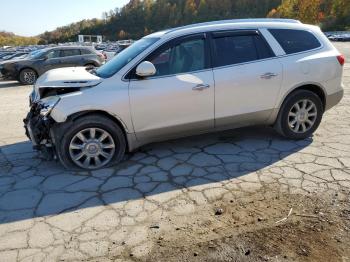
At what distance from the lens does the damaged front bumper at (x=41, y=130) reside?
4594 millimetres

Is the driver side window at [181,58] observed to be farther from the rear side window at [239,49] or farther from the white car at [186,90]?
the rear side window at [239,49]

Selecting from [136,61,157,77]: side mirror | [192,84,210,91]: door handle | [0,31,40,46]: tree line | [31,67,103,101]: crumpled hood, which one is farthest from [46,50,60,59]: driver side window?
[0,31,40,46]: tree line

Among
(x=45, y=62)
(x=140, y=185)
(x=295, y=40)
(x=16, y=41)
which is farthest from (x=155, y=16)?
(x=140, y=185)

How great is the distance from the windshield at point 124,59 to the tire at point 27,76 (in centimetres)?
1054

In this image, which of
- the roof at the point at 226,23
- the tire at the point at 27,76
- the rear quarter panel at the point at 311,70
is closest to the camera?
the roof at the point at 226,23

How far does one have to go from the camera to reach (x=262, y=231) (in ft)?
10.7

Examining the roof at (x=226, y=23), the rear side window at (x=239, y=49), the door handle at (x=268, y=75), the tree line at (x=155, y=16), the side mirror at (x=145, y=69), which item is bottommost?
the door handle at (x=268, y=75)

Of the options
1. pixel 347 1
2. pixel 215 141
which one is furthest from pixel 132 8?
pixel 215 141

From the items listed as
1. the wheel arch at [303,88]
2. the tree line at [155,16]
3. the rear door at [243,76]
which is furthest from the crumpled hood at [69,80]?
the tree line at [155,16]

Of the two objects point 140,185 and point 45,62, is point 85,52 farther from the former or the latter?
point 140,185

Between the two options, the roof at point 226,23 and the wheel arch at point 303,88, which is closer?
the roof at point 226,23

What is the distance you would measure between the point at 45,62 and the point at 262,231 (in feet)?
44.4

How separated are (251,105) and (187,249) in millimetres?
2656

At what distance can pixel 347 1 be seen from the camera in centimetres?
6781
